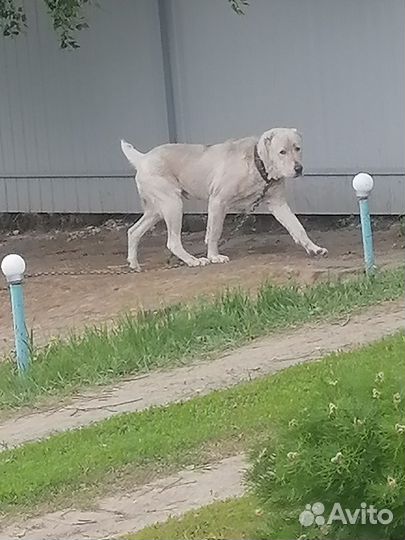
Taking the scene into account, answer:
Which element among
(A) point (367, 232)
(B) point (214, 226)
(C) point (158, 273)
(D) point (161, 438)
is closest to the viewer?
(D) point (161, 438)

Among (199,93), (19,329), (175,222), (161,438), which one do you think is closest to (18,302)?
(19,329)

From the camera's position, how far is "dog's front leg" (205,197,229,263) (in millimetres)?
12672

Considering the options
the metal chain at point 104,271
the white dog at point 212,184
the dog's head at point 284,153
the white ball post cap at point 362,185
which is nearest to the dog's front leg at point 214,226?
the white dog at point 212,184

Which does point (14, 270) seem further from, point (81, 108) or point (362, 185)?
point (81, 108)

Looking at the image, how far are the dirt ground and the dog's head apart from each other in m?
0.81

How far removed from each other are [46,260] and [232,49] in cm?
297

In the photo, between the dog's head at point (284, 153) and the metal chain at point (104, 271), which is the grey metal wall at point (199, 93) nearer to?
the metal chain at point (104, 271)

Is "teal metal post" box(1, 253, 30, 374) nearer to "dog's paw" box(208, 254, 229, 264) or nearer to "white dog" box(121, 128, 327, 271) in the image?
"white dog" box(121, 128, 327, 271)

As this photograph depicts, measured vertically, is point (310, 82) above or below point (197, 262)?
above

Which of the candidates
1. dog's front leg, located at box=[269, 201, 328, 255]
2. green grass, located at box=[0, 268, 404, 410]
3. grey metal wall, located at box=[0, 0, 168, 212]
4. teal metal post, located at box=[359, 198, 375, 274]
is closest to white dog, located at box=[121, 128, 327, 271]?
dog's front leg, located at box=[269, 201, 328, 255]

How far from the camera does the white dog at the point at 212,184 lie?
12.6m

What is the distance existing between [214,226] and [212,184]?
397 mm

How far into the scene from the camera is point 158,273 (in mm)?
12789

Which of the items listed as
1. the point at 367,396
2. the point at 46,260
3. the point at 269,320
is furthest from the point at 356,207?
the point at 367,396
